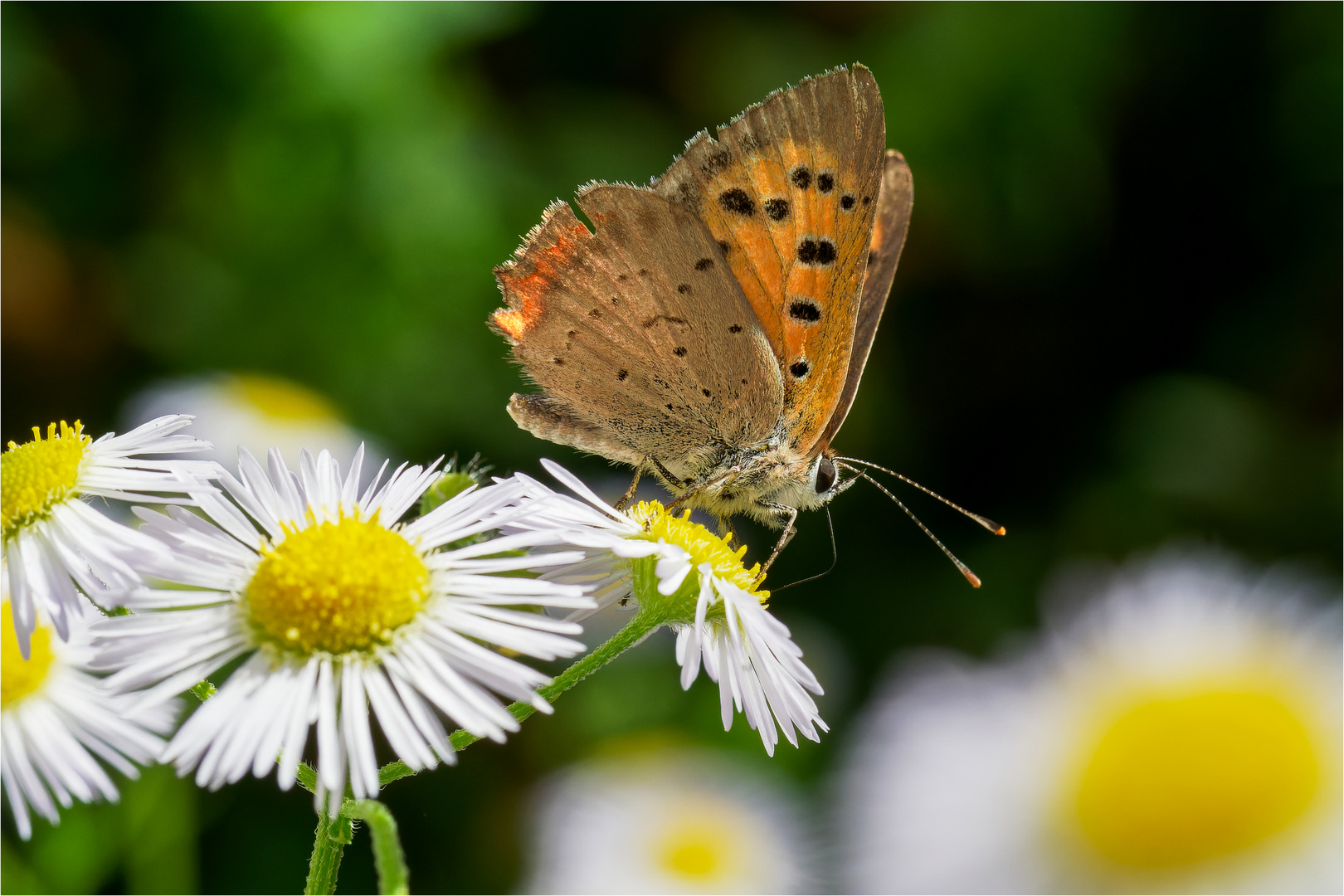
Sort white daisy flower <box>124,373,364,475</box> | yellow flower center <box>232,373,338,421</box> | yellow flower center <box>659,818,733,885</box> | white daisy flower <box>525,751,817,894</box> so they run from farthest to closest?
yellow flower center <box>232,373,338,421</box> → white daisy flower <box>124,373,364,475</box> → yellow flower center <box>659,818,733,885</box> → white daisy flower <box>525,751,817,894</box>

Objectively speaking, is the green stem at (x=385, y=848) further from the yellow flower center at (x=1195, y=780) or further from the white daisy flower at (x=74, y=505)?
the yellow flower center at (x=1195, y=780)

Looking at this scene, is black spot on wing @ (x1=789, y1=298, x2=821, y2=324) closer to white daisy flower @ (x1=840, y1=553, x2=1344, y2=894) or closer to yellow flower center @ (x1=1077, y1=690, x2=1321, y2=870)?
white daisy flower @ (x1=840, y1=553, x2=1344, y2=894)

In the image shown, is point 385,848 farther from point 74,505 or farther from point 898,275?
point 898,275

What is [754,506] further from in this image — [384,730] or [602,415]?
[384,730]

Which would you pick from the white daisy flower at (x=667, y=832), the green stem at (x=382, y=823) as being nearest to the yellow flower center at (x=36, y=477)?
the green stem at (x=382, y=823)

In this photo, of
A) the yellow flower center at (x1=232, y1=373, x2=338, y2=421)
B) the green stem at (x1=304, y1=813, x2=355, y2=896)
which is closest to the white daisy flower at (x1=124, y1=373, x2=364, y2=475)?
the yellow flower center at (x1=232, y1=373, x2=338, y2=421)

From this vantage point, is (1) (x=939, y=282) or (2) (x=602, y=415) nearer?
(2) (x=602, y=415)


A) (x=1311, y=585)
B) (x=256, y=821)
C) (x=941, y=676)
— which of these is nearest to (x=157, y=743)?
(x=941, y=676)
